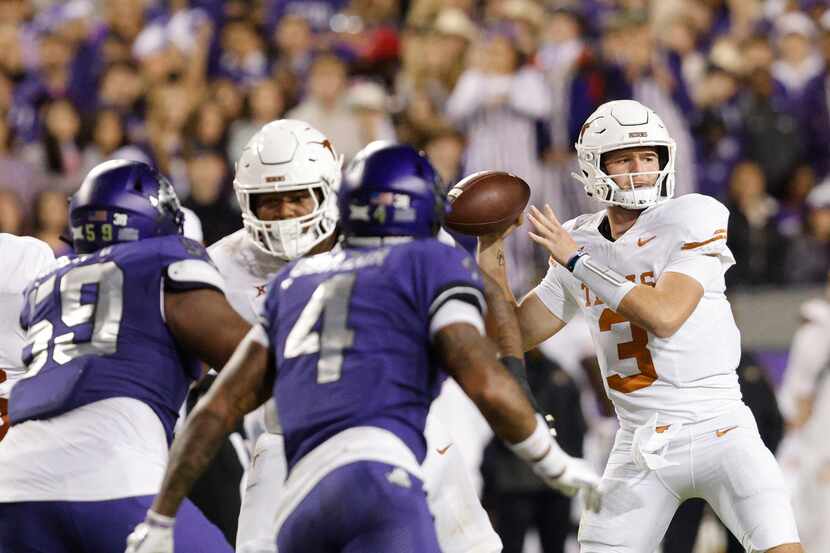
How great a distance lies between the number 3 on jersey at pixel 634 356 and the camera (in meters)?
5.35

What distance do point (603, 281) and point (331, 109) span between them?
5.51 m

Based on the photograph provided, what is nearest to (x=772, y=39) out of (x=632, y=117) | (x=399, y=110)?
(x=399, y=110)

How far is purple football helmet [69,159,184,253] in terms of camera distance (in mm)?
4617

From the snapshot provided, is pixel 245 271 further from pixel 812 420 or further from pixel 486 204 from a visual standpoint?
pixel 812 420

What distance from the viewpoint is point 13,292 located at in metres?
5.19

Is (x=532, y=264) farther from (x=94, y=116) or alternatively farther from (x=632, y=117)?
(x=632, y=117)

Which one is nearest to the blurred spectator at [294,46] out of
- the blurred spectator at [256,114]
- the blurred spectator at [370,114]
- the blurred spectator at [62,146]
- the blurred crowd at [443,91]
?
the blurred crowd at [443,91]

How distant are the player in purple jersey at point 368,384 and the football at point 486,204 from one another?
1.30m

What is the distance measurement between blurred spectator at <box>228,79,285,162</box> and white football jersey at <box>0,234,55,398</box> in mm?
5141

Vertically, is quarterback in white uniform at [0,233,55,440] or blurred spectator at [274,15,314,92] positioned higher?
blurred spectator at [274,15,314,92]

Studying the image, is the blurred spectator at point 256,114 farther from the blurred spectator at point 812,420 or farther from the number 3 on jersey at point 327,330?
the number 3 on jersey at point 327,330

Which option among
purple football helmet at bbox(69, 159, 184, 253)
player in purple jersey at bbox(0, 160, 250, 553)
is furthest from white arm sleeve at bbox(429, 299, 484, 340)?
purple football helmet at bbox(69, 159, 184, 253)

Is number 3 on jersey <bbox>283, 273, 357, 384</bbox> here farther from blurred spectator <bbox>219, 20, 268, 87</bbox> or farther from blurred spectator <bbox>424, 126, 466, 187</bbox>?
blurred spectator <bbox>219, 20, 268, 87</bbox>

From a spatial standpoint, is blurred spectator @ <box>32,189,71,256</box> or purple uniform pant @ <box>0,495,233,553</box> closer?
purple uniform pant @ <box>0,495,233,553</box>
